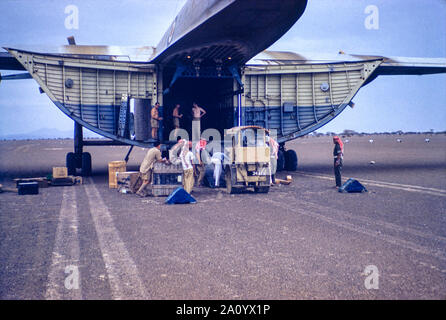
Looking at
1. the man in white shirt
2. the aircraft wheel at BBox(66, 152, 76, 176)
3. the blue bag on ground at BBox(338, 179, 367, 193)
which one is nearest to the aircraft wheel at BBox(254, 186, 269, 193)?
the man in white shirt

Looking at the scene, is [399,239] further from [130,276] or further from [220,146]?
[220,146]

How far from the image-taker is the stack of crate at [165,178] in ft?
40.5

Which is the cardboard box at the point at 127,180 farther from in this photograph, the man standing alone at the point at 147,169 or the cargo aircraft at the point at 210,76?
the cargo aircraft at the point at 210,76

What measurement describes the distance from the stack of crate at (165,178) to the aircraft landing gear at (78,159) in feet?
22.3

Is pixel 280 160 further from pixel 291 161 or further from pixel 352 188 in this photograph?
pixel 352 188

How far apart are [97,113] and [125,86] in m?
1.44

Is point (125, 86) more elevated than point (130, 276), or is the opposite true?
point (125, 86)

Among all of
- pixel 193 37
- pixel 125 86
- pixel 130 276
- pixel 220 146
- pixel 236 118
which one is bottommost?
pixel 130 276

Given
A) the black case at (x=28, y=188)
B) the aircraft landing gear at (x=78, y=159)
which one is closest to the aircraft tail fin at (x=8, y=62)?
the aircraft landing gear at (x=78, y=159)

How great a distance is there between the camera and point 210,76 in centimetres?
1576

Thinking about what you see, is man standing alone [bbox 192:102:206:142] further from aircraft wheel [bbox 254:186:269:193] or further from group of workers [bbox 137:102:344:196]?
aircraft wheel [bbox 254:186:269:193]

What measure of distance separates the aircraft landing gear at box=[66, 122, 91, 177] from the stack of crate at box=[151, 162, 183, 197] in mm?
6796

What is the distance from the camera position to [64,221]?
848 cm
